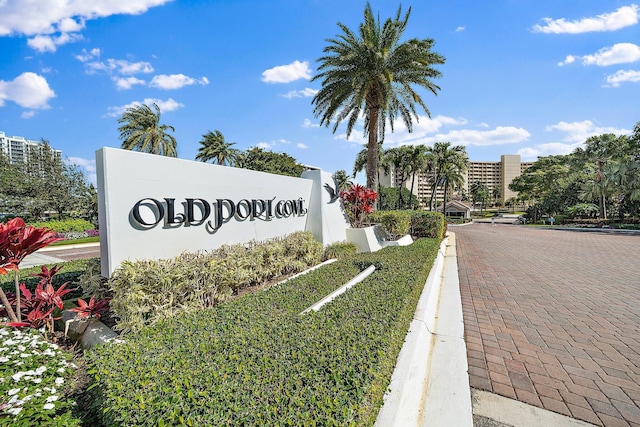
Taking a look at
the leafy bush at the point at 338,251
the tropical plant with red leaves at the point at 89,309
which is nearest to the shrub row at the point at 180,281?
the tropical plant with red leaves at the point at 89,309

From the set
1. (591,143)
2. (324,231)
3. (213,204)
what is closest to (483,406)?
(213,204)

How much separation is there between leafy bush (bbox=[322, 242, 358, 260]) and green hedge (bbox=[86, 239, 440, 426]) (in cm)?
446

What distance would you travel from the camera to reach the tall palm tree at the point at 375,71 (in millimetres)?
12445

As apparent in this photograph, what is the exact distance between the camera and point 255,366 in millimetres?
2270

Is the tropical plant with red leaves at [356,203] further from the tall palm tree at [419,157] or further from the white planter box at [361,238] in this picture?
the tall palm tree at [419,157]

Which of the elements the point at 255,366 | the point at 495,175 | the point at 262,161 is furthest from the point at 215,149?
the point at 495,175

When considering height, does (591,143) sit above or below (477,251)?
above

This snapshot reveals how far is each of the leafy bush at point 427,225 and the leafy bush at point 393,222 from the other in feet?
7.93

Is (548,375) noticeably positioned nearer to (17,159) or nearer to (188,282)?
(188,282)

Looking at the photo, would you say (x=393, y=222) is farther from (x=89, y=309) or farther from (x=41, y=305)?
(x=41, y=305)

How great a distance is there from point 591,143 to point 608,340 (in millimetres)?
50842

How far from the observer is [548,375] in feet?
10.2

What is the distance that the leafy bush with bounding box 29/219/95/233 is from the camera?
22164 mm

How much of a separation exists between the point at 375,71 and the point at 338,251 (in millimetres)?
8724
